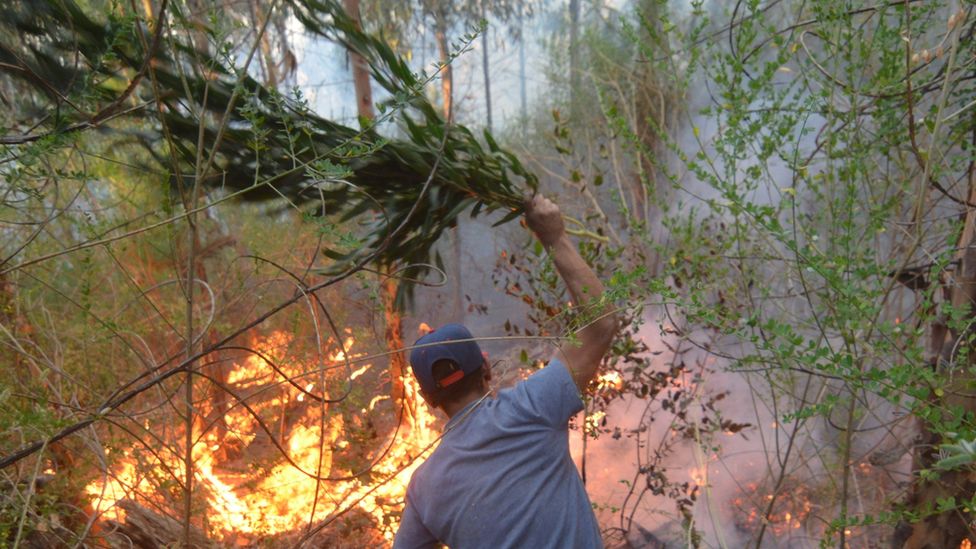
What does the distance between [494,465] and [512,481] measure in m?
0.05

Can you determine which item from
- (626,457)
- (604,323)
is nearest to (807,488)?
(626,457)

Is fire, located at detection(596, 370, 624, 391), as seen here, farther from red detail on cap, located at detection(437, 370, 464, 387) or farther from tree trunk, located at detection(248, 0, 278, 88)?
tree trunk, located at detection(248, 0, 278, 88)

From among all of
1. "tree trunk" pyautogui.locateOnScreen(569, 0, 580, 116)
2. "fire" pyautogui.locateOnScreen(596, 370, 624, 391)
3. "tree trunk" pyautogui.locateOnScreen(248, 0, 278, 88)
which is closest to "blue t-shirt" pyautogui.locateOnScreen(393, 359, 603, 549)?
"tree trunk" pyautogui.locateOnScreen(248, 0, 278, 88)

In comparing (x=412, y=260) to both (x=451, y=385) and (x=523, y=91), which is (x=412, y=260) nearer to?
(x=451, y=385)

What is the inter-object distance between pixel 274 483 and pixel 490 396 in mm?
3923

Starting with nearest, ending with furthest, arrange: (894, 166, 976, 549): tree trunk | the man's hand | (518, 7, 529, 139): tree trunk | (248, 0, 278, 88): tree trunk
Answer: the man's hand < (248, 0, 278, 88): tree trunk < (894, 166, 976, 549): tree trunk < (518, 7, 529, 139): tree trunk

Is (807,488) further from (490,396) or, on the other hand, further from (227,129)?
(227,129)

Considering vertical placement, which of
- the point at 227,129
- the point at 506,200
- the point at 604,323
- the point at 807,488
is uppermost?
the point at 227,129

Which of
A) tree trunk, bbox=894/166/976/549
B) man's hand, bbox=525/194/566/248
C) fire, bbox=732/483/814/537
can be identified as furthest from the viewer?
fire, bbox=732/483/814/537

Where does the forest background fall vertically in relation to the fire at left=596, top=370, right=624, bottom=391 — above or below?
above

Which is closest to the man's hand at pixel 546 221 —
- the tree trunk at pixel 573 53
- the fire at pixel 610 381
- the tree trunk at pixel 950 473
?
the tree trunk at pixel 950 473

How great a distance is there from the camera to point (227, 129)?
160cm

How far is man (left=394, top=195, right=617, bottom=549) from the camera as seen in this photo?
1492 mm

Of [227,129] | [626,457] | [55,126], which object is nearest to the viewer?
[55,126]
